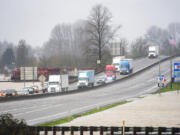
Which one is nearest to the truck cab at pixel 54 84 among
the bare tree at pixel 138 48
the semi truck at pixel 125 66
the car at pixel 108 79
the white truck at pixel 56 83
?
the white truck at pixel 56 83

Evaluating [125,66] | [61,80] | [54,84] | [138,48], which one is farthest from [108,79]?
[138,48]

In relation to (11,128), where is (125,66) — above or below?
above

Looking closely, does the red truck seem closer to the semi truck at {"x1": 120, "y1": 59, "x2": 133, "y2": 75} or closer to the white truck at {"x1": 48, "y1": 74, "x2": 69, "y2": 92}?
the semi truck at {"x1": 120, "y1": 59, "x2": 133, "y2": 75}

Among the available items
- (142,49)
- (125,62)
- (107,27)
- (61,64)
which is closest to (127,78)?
(125,62)

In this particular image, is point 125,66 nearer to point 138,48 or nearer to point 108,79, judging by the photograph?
point 108,79

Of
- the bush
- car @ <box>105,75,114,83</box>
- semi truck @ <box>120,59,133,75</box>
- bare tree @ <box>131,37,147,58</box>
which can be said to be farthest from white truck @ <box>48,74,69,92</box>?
bare tree @ <box>131,37,147,58</box>

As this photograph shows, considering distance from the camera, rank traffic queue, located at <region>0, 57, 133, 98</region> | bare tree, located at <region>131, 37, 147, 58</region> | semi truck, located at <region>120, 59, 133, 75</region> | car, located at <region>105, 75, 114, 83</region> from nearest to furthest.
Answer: traffic queue, located at <region>0, 57, 133, 98</region> < car, located at <region>105, 75, 114, 83</region> < semi truck, located at <region>120, 59, 133, 75</region> < bare tree, located at <region>131, 37, 147, 58</region>

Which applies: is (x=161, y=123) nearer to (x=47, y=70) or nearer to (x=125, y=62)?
(x=125, y=62)

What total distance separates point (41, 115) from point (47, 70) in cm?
6846

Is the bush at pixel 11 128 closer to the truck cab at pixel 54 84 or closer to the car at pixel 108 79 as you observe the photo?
the truck cab at pixel 54 84

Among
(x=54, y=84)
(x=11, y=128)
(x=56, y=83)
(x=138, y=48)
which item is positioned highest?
(x=138, y=48)

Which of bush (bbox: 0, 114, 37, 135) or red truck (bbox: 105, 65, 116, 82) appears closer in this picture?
bush (bbox: 0, 114, 37, 135)

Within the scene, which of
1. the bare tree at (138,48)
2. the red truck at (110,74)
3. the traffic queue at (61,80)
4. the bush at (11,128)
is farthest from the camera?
the bare tree at (138,48)

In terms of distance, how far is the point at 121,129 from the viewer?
55.6 feet
